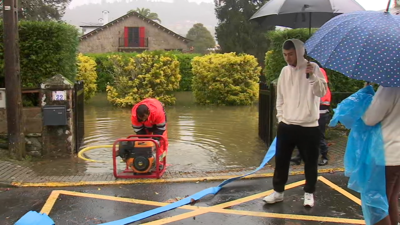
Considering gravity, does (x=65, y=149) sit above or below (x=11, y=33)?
below

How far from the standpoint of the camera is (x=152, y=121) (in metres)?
A: 5.99

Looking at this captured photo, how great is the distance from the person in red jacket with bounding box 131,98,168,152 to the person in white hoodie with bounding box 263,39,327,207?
81.2 inches

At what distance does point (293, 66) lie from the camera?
169 inches

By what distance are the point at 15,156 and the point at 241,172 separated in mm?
3774

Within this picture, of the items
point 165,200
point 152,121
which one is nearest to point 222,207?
point 165,200

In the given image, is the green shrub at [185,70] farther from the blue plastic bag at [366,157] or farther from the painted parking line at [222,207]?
the blue plastic bag at [366,157]

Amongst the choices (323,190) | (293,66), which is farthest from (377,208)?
(323,190)

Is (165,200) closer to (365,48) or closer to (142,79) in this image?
(365,48)

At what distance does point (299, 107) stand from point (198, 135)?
5729 millimetres

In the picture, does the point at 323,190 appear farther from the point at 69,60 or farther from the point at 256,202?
the point at 69,60

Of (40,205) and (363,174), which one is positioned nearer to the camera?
(363,174)

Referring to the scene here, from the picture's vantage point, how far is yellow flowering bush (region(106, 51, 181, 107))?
15.6m

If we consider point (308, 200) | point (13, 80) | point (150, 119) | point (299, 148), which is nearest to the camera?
point (299, 148)

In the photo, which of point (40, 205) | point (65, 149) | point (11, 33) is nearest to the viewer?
point (40, 205)
